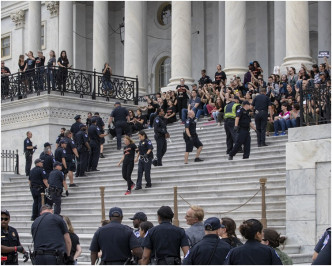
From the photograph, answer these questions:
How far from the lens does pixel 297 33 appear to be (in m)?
27.9

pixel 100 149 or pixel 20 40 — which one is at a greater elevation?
pixel 20 40

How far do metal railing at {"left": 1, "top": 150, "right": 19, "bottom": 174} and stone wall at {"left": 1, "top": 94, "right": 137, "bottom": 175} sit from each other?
0.24m

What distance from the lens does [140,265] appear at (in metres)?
10.3

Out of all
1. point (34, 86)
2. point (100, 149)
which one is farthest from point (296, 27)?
point (34, 86)

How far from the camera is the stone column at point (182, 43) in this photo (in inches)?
1248

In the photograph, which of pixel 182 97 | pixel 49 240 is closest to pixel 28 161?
pixel 182 97

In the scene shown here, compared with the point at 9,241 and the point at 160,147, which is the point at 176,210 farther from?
the point at 9,241

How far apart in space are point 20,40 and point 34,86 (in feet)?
60.4

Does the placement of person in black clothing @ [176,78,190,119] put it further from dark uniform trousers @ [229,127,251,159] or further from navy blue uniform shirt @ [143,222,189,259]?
navy blue uniform shirt @ [143,222,189,259]

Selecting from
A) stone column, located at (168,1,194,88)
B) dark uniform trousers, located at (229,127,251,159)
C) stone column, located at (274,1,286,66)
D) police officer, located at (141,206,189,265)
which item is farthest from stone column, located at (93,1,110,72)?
police officer, located at (141,206,189,265)

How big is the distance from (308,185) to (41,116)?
14.3m

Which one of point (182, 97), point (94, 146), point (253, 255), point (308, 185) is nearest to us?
point (253, 255)

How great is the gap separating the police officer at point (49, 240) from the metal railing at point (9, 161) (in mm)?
18426

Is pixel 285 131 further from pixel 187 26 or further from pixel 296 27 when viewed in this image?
pixel 187 26
